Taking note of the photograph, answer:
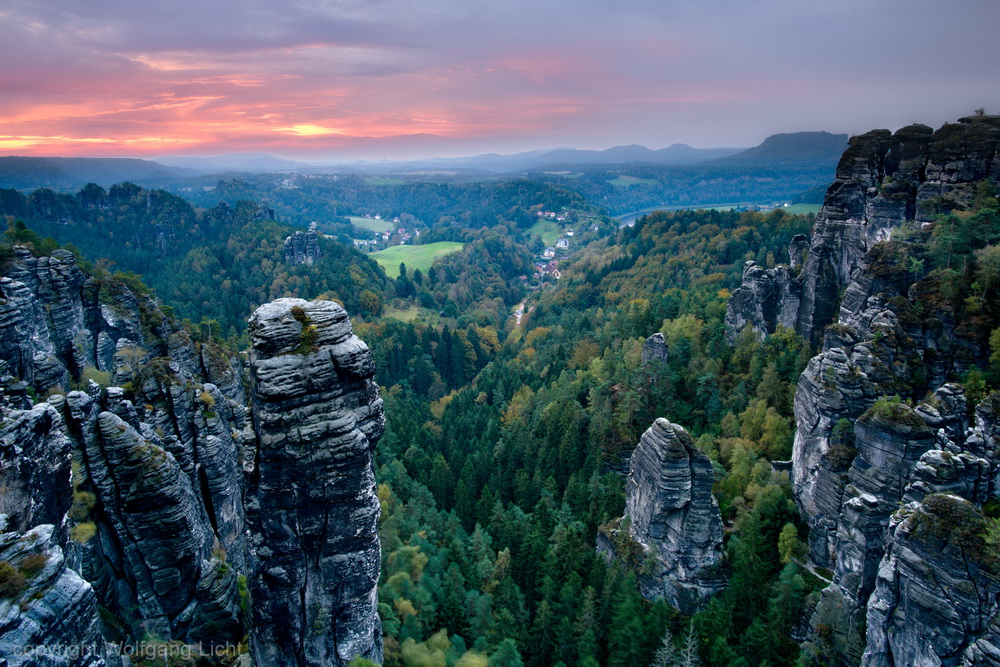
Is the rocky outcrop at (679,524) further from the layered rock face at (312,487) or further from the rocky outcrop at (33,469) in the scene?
the rocky outcrop at (33,469)

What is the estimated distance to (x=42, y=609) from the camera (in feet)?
34.7

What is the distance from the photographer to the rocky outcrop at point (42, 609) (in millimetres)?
10133

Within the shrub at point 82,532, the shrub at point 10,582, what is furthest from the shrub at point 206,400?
the shrub at point 10,582

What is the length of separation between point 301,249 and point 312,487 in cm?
12568

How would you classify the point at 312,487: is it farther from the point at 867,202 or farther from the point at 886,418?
the point at 867,202

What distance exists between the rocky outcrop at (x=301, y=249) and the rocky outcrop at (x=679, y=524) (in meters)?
117

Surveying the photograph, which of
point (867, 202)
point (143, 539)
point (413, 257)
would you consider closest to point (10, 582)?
point (143, 539)

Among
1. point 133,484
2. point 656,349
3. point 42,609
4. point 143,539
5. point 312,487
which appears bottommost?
point 656,349

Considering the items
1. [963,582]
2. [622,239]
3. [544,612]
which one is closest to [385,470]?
[544,612]

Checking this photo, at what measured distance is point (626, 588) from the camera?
29156 millimetres

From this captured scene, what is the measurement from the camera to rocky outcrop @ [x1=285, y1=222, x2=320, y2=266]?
432ft

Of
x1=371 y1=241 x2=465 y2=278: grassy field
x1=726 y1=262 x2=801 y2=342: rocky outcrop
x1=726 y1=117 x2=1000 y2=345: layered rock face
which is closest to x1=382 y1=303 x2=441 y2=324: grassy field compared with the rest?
x1=371 y1=241 x2=465 y2=278: grassy field

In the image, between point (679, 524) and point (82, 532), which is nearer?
point (82, 532)

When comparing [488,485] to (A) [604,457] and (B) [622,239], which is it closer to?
(A) [604,457]
